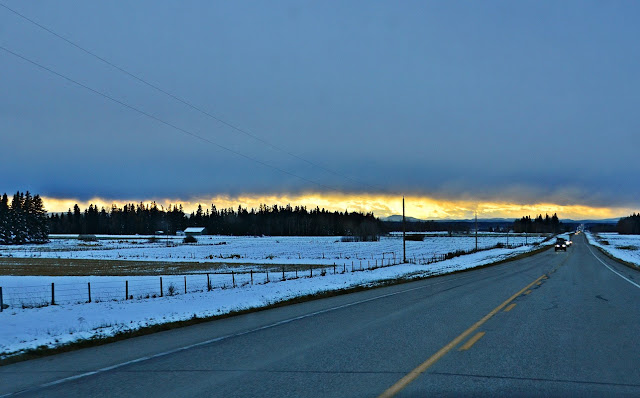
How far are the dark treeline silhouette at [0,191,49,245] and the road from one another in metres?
133

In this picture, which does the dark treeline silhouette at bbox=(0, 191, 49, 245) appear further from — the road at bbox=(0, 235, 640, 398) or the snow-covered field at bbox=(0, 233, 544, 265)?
the road at bbox=(0, 235, 640, 398)

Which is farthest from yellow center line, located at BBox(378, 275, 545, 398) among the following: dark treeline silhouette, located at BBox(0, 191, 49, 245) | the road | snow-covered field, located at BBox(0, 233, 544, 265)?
dark treeline silhouette, located at BBox(0, 191, 49, 245)

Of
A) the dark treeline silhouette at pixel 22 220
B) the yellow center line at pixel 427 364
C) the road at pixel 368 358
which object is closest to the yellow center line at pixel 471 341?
the road at pixel 368 358

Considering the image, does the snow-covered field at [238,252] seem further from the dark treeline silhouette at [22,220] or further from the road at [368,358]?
the road at [368,358]

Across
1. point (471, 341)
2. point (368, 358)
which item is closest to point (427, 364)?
point (368, 358)

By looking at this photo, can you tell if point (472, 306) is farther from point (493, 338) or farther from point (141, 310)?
point (141, 310)

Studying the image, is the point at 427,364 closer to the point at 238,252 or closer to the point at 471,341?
the point at 471,341

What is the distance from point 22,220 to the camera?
123 m

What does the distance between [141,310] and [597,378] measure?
13.5 metres

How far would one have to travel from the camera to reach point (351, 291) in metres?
22.0

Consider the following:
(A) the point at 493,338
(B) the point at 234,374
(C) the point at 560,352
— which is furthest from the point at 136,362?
(C) the point at 560,352

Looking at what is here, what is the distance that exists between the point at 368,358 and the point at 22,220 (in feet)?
459

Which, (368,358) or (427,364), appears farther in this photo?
(368,358)

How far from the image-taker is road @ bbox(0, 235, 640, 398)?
6250 mm
